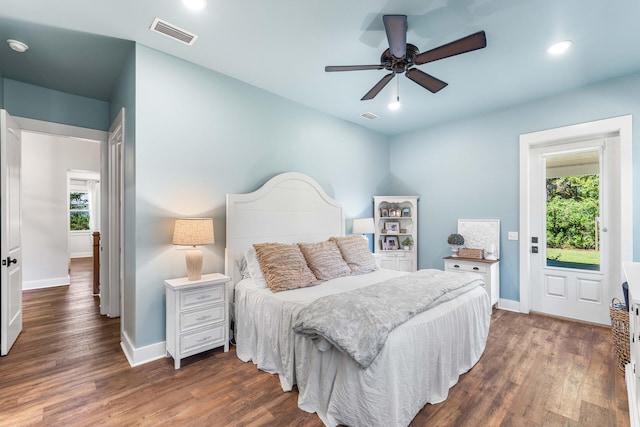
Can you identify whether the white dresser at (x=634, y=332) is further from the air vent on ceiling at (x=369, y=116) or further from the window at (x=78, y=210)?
the window at (x=78, y=210)

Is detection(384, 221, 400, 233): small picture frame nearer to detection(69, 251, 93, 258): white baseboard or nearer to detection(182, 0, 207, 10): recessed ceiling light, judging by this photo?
detection(182, 0, 207, 10): recessed ceiling light

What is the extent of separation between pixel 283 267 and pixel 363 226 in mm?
1986

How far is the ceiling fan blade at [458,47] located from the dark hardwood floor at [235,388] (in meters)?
2.48

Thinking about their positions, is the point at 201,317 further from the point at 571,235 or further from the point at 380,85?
the point at 571,235

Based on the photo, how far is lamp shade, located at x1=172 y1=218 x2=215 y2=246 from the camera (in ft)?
8.66

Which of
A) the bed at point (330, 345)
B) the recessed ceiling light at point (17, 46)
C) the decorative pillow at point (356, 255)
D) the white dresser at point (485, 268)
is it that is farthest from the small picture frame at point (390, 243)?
the recessed ceiling light at point (17, 46)

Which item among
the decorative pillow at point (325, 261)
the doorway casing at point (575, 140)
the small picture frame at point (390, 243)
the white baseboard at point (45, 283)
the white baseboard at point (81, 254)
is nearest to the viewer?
the decorative pillow at point (325, 261)

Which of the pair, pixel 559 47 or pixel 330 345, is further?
pixel 559 47

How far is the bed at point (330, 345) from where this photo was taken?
1748mm

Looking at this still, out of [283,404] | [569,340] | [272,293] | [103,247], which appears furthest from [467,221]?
[103,247]

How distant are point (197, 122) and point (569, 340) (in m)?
4.50

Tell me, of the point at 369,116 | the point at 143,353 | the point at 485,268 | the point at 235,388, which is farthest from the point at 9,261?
the point at 485,268

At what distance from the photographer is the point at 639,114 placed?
127 inches

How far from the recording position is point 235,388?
229 centimetres
